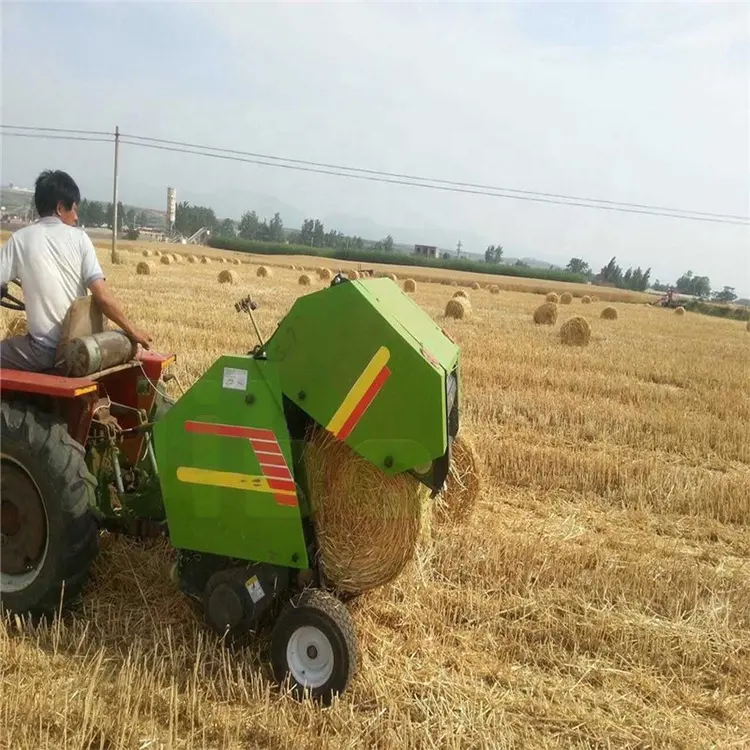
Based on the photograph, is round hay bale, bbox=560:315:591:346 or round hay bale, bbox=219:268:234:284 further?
round hay bale, bbox=219:268:234:284

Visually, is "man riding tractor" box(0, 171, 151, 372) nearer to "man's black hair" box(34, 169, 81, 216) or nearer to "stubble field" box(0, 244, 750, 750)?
"man's black hair" box(34, 169, 81, 216)

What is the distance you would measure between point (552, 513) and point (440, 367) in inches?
110

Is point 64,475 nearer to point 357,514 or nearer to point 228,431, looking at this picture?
point 228,431

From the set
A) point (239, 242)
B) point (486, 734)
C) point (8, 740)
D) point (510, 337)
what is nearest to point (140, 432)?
point (8, 740)

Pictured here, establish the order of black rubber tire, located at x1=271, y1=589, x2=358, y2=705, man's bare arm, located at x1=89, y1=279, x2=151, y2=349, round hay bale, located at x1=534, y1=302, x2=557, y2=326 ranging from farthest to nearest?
round hay bale, located at x1=534, y1=302, x2=557, y2=326 < man's bare arm, located at x1=89, y1=279, x2=151, y2=349 < black rubber tire, located at x1=271, y1=589, x2=358, y2=705

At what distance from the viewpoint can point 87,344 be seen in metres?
3.27

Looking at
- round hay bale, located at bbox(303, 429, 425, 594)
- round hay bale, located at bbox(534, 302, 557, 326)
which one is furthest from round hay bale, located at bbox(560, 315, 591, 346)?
round hay bale, located at bbox(303, 429, 425, 594)

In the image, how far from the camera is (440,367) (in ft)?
9.23

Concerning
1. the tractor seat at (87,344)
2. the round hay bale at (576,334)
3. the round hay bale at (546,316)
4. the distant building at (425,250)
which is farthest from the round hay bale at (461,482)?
the distant building at (425,250)

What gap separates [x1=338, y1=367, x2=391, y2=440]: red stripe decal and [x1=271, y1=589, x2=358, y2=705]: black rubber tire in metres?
0.68

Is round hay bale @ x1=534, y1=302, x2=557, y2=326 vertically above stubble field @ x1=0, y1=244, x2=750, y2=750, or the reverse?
round hay bale @ x1=534, y1=302, x2=557, y2=326

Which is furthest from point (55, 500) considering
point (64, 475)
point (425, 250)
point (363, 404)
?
point (425, 250)

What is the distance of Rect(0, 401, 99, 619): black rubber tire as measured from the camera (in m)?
3.17

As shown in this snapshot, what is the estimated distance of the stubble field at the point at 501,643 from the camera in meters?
2.75
